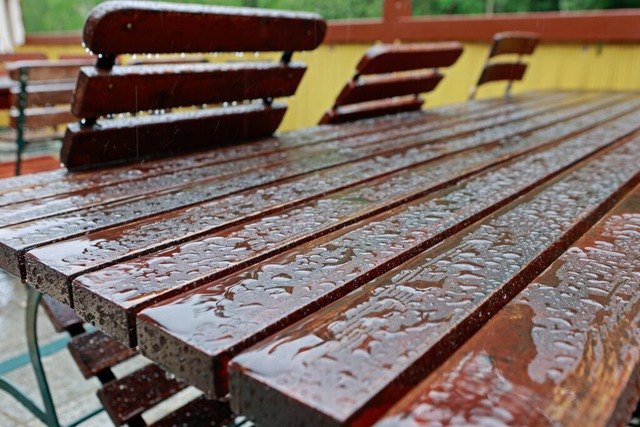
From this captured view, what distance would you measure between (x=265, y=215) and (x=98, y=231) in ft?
0.89

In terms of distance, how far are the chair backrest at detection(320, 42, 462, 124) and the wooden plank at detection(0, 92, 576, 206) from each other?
9cm

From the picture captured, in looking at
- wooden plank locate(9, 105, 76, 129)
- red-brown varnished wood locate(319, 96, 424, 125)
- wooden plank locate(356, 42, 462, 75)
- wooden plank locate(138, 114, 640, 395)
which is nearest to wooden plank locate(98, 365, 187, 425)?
wooden plank locate(138, 114, 640, 395)

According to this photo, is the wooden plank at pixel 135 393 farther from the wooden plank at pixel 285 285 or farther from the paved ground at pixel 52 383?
the wooden plank at pixel 285 285

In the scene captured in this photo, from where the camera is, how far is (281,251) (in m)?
0.83

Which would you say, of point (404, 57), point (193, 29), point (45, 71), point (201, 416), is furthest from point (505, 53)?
point (201, 416)

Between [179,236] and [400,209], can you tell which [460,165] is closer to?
[400,209]

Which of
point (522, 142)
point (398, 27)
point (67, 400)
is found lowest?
point (67, 400)

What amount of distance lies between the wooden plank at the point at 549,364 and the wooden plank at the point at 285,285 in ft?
0.56

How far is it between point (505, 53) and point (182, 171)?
254 centimetres

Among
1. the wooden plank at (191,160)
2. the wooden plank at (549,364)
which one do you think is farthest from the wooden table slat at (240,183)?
the wooden plank at (549,364)

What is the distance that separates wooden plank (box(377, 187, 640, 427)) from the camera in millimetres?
471

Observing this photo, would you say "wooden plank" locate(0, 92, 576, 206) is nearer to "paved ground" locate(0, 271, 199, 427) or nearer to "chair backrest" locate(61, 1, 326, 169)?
"chair backrest" locate(61, 1, 326, 169)

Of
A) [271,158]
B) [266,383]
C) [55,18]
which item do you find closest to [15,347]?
[271,158]

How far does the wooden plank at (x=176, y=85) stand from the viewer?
141 cm
